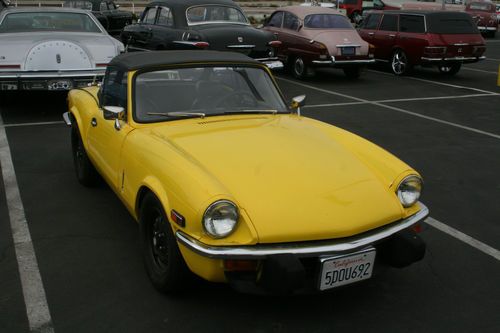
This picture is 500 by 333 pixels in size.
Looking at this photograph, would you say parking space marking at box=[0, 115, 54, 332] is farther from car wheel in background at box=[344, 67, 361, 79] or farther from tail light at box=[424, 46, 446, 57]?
tail light at box=[424, 46, 446, 57]

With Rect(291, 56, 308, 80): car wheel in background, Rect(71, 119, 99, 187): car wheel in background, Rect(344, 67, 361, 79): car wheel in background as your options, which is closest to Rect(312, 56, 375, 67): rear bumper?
Rect(291, 56, 308, 80): car wheel in background

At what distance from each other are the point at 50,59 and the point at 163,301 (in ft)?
18.9

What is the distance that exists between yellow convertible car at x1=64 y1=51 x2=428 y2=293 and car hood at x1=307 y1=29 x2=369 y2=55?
7.94 m

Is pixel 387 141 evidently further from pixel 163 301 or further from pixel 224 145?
pixel 163 301

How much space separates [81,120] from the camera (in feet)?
17.5

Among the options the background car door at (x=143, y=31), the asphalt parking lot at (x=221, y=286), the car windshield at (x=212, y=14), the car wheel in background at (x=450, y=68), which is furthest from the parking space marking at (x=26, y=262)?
the car wheel in background at (x=450, y=68)

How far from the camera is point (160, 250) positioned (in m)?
3.57

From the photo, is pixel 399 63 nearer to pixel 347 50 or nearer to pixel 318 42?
pixel 347 50

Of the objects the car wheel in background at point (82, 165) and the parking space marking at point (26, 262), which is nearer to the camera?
the parking space marking at point (26, 262)

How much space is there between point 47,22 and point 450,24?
9308mm

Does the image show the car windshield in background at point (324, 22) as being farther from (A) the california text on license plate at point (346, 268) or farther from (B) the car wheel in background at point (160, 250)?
(A) the california text on license plate at point (346, 268)

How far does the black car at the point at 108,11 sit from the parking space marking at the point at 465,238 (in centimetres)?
1676

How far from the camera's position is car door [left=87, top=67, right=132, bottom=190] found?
4207 mm

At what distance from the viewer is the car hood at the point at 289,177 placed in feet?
10.0
